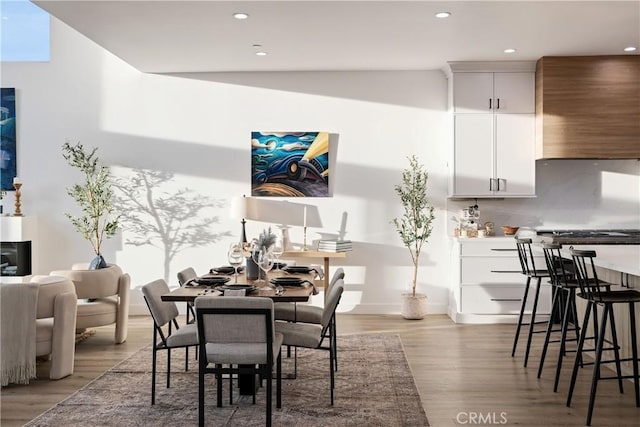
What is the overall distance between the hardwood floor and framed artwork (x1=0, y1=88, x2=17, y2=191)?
246 cm

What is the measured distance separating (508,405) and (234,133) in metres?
4.48

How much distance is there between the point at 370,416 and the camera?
377 centimetres

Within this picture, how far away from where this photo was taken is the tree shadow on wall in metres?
7.26

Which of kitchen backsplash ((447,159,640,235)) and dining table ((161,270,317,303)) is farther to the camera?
kitchen backsplash ((447,159,640,235))

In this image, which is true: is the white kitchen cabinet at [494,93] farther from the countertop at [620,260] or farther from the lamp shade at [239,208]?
the lamp shade at [239,208]

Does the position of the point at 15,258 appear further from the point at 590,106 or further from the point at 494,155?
the point at 590,106

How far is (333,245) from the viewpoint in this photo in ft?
22.5

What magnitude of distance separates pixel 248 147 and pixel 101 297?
2.48m

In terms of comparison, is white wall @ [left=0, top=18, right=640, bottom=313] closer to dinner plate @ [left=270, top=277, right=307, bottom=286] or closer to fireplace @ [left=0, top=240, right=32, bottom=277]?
fireplace @ [left=0, top=240, right=32, bottom=277]

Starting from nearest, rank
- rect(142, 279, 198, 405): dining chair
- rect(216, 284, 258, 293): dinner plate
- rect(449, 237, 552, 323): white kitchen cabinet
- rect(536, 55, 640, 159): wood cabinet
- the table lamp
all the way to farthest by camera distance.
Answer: rect(142, 279, 198, 405): dining chair, rect(216, 284, 258, 293): dinner plate, rect(536, 55, 640, 159): wood cabinet, rect(449, 237, 552, 323): white kitchen cabinet, the table lamp

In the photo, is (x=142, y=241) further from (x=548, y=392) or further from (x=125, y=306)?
(x=548, y=392)

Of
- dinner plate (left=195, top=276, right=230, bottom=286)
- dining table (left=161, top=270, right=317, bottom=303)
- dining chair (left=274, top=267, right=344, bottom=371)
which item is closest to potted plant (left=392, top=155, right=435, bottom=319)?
dining chair (left=274, top=267, right=344, bottom=371)

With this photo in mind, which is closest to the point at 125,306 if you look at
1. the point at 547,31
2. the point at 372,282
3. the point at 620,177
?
the point at 372,282

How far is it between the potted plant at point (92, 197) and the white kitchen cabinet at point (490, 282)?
3.85 m
